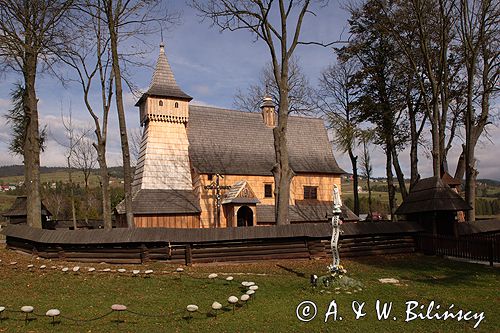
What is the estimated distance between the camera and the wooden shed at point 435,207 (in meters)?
20.7

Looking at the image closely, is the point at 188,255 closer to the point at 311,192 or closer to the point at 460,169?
the point at 311,192

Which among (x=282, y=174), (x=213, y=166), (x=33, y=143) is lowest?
(x=282, y=174)

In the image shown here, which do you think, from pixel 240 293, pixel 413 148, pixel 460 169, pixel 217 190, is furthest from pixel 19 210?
pixel 460 169

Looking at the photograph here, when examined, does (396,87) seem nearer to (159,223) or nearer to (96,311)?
(159,223)

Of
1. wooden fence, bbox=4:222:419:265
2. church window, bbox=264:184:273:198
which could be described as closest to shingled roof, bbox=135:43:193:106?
church window, bbox=264:184:273:198

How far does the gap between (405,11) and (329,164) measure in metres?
13.2

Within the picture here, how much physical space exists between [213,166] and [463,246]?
1717cm

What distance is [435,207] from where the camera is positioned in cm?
2058

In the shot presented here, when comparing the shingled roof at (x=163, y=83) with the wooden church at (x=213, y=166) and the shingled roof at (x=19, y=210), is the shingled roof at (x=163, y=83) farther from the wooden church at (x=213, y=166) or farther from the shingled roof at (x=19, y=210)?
the shingled roof at (x=19, y=210)

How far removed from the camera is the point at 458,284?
13.3 metres

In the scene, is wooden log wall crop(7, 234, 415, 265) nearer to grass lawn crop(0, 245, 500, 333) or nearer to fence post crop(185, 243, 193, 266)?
fence post crop(185, 243, 193, 266)

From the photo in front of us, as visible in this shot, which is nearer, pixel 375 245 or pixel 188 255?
pixel 188 255

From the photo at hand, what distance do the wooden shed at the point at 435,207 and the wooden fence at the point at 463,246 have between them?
89 centimetres

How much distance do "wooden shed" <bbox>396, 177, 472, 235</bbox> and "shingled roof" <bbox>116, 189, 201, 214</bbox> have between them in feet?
44.4
